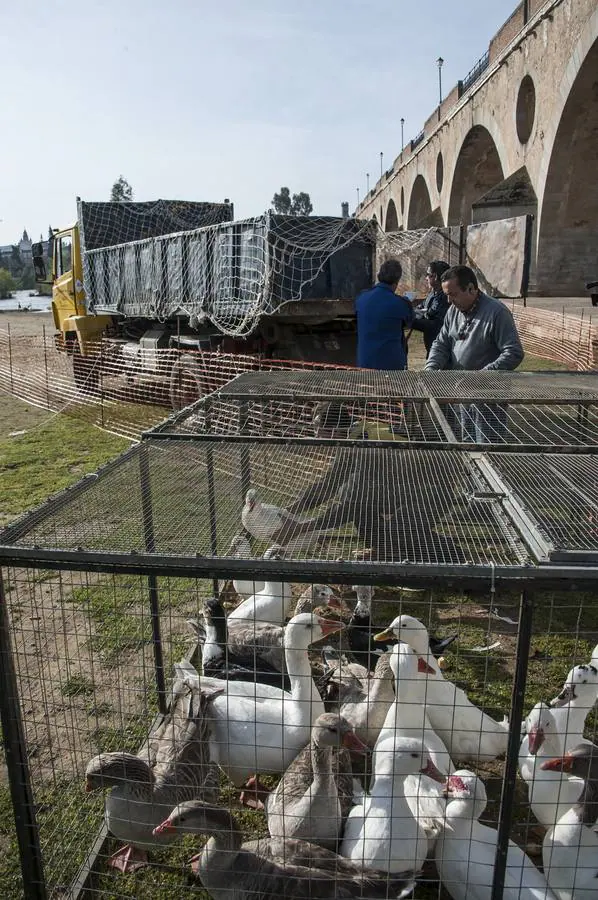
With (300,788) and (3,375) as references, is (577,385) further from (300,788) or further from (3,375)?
(3,375)

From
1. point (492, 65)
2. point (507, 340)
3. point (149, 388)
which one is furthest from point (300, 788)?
point (492, 65)

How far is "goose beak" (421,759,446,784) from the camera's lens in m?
2.42

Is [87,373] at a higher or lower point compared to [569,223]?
lower

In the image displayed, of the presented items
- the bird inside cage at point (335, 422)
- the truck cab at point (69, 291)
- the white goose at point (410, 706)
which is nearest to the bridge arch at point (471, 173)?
the truck cab at point (69, 291)

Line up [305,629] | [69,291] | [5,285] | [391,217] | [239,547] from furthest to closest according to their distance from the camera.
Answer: [5,285] → [391,217] → [69,291] → [305,629] → [239,547]

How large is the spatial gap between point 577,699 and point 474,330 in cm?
277

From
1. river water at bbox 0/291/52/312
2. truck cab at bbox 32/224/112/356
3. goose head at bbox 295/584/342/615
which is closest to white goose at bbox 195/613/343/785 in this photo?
goose head at bbox 295/584/342/615

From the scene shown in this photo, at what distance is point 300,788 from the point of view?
253 cm

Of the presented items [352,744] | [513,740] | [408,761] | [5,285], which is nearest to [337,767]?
[352,744]

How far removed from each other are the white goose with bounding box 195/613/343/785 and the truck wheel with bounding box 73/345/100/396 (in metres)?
8.81

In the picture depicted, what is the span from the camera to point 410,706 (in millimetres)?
2900

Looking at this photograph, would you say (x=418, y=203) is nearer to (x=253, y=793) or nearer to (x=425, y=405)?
(x=425, y=405)

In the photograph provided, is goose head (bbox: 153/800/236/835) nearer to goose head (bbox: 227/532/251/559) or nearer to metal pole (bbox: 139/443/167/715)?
metal pole (bbox: 139/443/167/715)

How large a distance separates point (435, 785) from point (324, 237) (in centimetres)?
742
